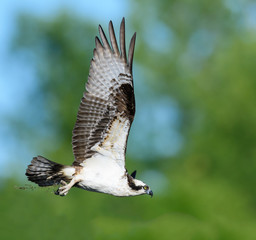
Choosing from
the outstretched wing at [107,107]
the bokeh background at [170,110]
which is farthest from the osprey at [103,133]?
the bokeh background at [170,110]

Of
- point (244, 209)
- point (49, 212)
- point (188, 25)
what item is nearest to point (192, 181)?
point (244, 209)

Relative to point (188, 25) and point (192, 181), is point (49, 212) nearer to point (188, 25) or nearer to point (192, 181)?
point (192, 181)

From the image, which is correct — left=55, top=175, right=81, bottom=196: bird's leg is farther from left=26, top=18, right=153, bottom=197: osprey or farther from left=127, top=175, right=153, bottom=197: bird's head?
left=127, top=175, right=153, bottom=197: bird's head

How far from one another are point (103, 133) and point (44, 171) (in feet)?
3.31

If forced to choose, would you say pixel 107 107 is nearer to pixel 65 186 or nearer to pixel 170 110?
pixel 65 186

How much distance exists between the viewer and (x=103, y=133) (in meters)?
9.35

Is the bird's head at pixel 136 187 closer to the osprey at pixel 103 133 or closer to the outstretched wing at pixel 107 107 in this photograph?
the osprey at pixel 103 133

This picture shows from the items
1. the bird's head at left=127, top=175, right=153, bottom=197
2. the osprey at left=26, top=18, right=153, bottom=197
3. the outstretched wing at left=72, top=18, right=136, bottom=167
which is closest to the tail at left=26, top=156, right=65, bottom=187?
the osprey at left=26, top=18, right=153, bottom=197

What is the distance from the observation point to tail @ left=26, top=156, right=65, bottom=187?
9.53 metres

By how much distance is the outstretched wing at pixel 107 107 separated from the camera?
9273 millimetres

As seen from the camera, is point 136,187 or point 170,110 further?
point 170,110

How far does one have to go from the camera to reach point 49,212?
21.3 m

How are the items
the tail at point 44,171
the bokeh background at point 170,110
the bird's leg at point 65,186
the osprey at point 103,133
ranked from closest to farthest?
the bird's leg at point 65,186 < the osprey at point 103,133 < the tail at point 44,171 < the bokeh background at point 170,110

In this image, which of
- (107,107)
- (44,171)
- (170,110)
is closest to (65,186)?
(44,171)
